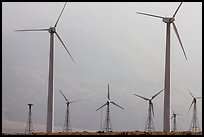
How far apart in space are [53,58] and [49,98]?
241 inches

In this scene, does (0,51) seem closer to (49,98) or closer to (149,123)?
(49,98)

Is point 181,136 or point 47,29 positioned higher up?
point 47,29

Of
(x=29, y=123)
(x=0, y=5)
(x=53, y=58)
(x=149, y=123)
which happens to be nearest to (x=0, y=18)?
(x=0, y=5)

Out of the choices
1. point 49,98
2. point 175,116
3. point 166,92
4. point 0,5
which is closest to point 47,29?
point 49,98

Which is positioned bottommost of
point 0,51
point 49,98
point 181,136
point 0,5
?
point 181,136

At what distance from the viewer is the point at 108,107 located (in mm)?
76750

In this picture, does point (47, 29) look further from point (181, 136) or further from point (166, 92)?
point (181, 136)

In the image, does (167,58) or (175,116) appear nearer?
(167,58)

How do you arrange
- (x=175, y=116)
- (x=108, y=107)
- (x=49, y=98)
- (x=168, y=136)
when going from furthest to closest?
(x=175, y=116) → (x=108, y=107) → (x=49, y=98) → (x=168, y=136)

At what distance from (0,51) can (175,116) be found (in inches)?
2350

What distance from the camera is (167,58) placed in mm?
61500

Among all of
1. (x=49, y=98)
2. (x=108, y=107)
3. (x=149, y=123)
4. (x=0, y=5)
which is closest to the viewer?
(x=0, y=5)

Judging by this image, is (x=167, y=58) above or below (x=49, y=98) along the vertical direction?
above

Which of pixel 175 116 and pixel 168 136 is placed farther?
pixel 175 116
